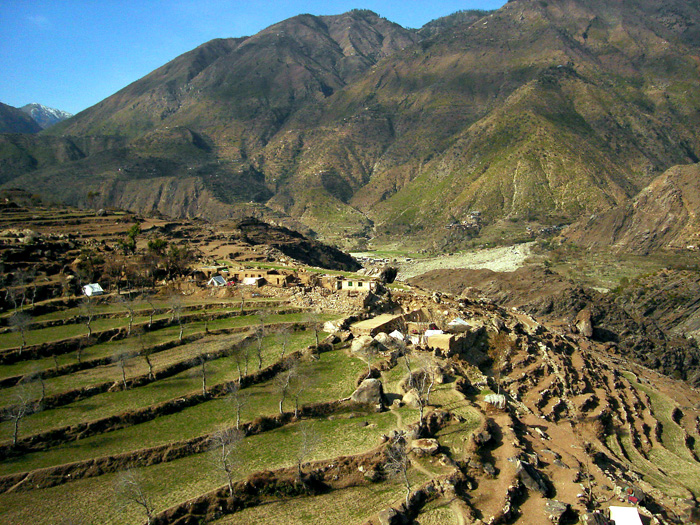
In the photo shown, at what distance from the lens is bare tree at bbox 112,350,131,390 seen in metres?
26.7

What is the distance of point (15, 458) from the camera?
20.6 metres

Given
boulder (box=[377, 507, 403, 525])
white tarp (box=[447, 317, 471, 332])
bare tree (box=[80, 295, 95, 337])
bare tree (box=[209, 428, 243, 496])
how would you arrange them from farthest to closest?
white tarp (box=[447, 317, 471, 332]) < bare tree (box=[80, 295, 95, 337]) < bare tree (box=[209, 428, 243, 496]) < boulder (box=[377, 507, 403, 525])

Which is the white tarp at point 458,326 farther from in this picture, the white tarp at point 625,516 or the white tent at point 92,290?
the white tent at point 92,290

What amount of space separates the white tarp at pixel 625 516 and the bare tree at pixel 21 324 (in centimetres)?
3503

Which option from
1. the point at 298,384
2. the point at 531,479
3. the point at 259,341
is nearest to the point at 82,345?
the point at 259,341

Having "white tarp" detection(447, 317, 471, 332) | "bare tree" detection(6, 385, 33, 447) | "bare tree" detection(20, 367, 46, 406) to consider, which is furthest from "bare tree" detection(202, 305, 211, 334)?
"white tarp" detection(447, 317, 471, 332)

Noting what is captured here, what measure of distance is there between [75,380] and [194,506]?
551 inches

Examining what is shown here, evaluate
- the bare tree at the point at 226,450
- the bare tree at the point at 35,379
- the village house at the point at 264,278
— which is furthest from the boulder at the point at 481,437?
the village house at the point at 264,278

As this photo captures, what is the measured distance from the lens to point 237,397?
2522cm

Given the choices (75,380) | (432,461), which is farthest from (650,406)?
(75,380)

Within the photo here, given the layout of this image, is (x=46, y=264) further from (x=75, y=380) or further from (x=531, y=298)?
(x=531, y=298)

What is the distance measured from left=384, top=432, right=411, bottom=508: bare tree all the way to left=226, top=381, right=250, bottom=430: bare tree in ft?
24.7

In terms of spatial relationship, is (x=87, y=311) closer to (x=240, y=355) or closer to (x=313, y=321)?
(x=240, y=355)

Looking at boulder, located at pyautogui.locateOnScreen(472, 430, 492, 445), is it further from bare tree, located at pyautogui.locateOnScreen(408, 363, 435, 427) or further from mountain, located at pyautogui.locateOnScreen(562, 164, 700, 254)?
mountain, located at pyautogui.locateOnScreen(562, 164, 700, 254)
